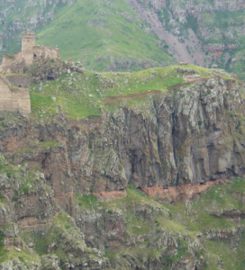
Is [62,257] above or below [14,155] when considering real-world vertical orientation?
below

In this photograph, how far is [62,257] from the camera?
177 m

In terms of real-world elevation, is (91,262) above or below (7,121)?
below

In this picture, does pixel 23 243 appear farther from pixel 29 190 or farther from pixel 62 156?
pixel 62 156

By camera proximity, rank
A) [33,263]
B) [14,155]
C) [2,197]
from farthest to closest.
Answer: [14,155], [2,197], [33,263]

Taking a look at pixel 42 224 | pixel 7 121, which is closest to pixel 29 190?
pixel 42 224

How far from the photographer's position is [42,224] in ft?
593

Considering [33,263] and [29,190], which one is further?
[29,190]

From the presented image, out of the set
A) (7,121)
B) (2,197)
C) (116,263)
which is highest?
(7,121)

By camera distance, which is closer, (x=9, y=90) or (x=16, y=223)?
(x=16, y=223)

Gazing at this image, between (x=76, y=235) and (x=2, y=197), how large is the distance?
17.6 metres

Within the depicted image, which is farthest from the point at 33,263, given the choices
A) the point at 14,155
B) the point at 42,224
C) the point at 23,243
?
the point at 14,155

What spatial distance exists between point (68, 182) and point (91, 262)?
79.5 ft

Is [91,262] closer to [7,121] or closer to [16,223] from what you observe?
[16,223]

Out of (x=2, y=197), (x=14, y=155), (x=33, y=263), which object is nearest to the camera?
(x=33, y=263)
